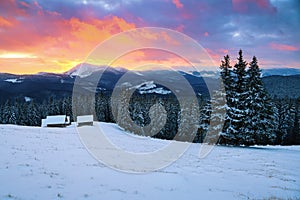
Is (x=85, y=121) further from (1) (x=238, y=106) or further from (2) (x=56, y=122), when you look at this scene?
(1) (x=238, y=106)

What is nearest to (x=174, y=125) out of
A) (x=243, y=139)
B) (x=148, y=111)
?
(x=148, y=111)

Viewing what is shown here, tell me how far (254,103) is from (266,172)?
16.9 m

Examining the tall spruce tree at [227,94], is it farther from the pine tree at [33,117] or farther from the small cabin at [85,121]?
the pine tree at [33,117]

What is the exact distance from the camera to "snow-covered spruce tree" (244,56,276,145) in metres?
32.3

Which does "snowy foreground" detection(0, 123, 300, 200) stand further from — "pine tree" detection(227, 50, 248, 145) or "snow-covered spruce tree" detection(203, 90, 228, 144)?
"snow-covered spruce tree" detection(203, 90, 228, 144)

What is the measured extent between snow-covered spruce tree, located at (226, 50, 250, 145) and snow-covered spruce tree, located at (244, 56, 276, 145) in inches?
18.3

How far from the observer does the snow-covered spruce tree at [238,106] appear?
32.2 m

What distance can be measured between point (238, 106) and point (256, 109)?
264 centimetres

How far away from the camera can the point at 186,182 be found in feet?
44.3

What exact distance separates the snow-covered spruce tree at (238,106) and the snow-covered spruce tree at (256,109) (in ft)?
1.52

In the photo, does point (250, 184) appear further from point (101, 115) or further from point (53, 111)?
point (53, 111)

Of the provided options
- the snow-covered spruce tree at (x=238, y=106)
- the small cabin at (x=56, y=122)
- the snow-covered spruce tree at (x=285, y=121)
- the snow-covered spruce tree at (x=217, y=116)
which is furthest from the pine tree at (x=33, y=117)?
the snow-covered spruce tree at (x=285, y=121)

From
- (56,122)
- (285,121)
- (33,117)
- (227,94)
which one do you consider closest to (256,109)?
(227,94)

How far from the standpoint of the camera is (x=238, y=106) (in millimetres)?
33031
